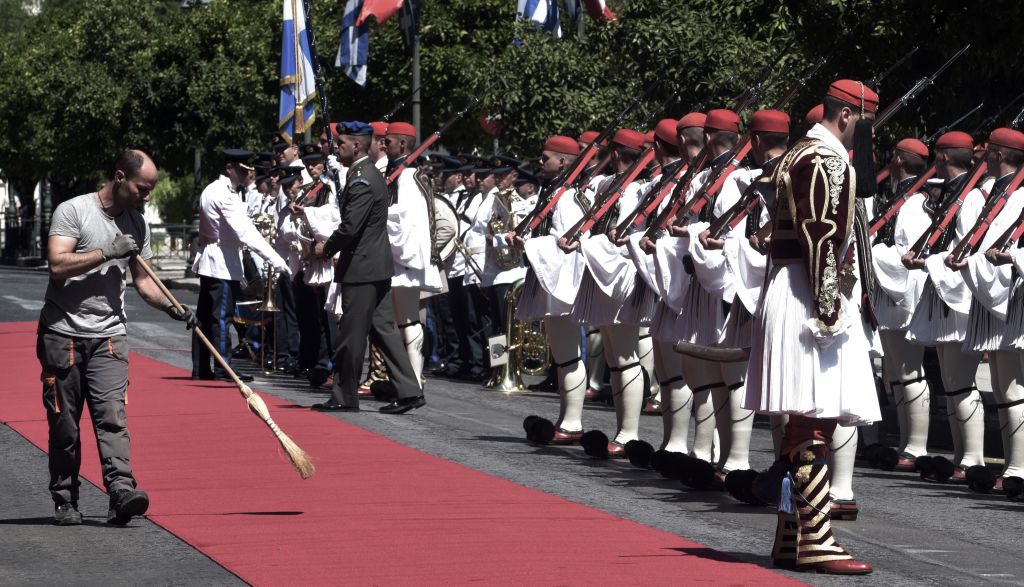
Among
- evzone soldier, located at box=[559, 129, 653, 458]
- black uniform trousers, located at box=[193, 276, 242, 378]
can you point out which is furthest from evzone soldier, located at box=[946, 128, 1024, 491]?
black uniform trousers, located at box=[193, 276, 242, 378]

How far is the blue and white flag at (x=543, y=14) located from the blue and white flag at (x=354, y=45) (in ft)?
9.00

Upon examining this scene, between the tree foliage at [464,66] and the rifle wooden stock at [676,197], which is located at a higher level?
the tree foliage at [464,66]

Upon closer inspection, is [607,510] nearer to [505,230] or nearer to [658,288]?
[658,288]

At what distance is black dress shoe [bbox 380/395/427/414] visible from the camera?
1323 centimetres

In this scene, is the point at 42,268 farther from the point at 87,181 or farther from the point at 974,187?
the point at 974,187

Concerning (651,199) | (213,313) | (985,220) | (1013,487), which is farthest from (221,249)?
(1013,487)

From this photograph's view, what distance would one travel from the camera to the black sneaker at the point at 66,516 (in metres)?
8.49

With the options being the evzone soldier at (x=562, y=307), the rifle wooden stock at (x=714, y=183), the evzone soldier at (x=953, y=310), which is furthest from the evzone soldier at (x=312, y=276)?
the evzone soldier at (x=953, y=310)

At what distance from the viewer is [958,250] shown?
33.1ft

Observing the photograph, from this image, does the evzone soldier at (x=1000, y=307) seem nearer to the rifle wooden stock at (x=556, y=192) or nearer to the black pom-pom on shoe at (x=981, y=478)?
the black pom-pom on shoe at (x=981, y=478)

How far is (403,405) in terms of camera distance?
522 inches

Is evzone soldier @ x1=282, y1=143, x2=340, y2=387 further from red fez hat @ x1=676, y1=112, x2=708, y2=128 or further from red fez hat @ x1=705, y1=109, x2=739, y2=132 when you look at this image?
red fez hat @ x1=705, y1=109, x2=739, y2=132

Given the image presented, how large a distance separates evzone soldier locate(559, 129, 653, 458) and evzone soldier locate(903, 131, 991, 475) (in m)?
1.71

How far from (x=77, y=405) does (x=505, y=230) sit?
8321 mm
